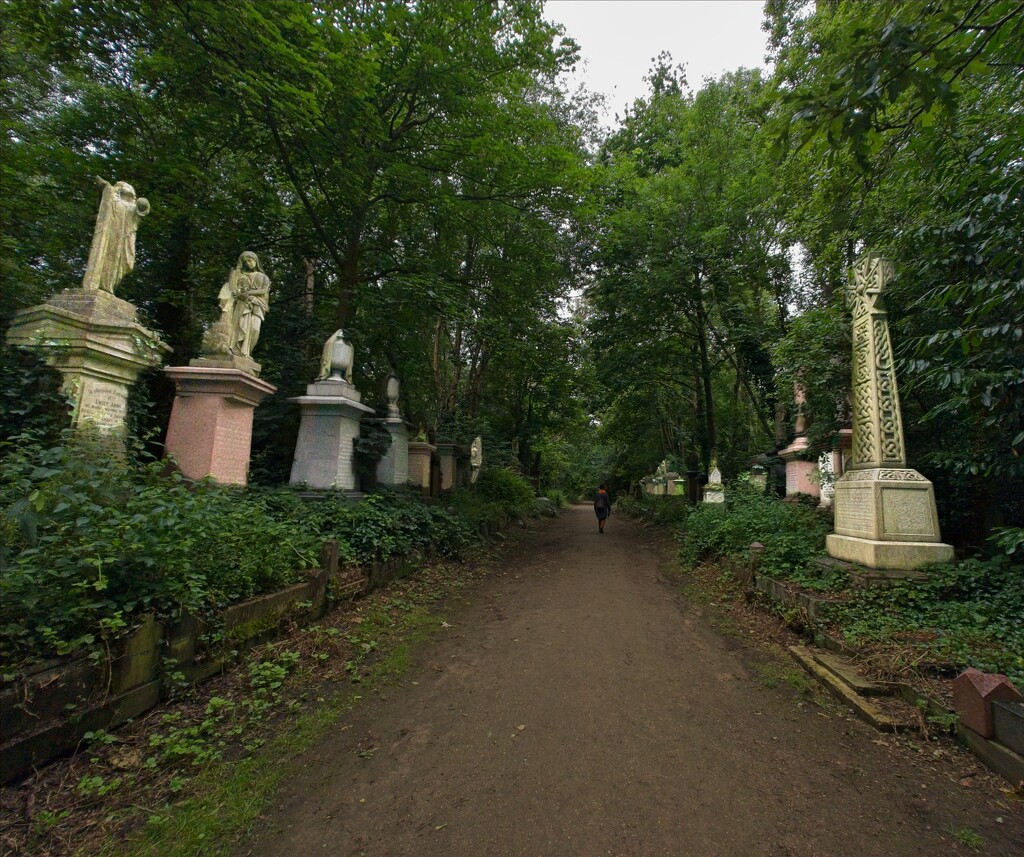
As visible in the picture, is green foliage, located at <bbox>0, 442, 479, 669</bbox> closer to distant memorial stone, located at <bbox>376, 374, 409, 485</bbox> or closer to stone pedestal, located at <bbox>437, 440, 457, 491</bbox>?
distant memorial stone, located at <bbox>376, 374, 409, 485</bbox>

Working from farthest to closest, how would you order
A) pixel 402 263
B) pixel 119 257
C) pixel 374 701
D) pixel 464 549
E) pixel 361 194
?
pixel 402 263 < pixel 464 549 < pixel 361 194 < pixel 119 257 < pixel 374 701

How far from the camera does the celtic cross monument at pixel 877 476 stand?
4684 millimetres

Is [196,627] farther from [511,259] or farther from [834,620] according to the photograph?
[511,259]

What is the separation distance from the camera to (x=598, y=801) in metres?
2.33

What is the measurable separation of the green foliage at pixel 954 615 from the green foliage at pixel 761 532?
106 cm

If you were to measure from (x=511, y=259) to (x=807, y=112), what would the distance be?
9.61 m

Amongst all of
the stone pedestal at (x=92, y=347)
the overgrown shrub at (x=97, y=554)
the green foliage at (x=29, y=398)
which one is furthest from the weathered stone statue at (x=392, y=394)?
the overgrown shrub at (x=97, y=554)

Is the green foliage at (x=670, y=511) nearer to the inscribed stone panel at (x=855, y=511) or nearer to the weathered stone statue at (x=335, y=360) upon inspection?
the inscribed stone panel at (x=855, y=511)

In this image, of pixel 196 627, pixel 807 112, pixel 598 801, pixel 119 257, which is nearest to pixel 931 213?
pixel 807 112

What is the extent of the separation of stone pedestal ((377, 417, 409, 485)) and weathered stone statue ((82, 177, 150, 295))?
4.12m

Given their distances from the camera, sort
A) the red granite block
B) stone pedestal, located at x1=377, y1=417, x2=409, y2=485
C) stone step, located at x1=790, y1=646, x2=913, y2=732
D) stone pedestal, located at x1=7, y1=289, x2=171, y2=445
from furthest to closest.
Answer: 1. stone pedestal, located at x1=377, y1=417, x2=409, y2=485
2. stone pedestal, located at x1=7, y1=289, x2=171, y2=445
3. stone step, located at x1=790, y1=646, x2=913, y2=732
4. the red granite block

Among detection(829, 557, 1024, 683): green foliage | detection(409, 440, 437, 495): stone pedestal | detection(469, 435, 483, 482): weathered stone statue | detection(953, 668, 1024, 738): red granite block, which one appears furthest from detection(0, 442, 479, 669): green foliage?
detection(469, 435, 483, 482): weathered stone statue

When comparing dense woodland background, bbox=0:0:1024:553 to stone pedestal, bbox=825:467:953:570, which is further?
stone pedestal, bbox=825:467:953:570

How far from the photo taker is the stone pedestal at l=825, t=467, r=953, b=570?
4594 millimetres
